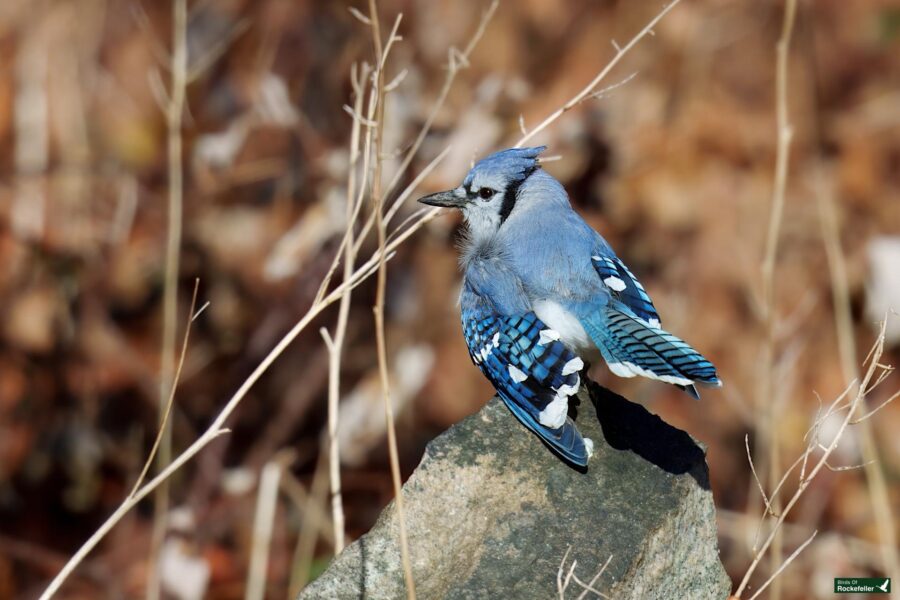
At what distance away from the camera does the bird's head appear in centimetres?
290

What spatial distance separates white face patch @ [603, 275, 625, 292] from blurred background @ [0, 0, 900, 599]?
1699 mm

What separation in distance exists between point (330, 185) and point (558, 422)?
7.83 ft

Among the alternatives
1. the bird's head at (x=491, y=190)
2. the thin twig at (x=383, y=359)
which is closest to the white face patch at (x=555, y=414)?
the thin twig at (x=383, y=359)

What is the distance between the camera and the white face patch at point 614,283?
2.63 m

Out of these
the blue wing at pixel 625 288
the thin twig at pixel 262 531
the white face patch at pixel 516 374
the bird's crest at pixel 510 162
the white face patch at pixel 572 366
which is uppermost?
the bird's crest at pixel 510 162

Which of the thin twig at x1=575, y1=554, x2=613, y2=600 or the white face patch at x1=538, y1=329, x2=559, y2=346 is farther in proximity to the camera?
the white face patch at x1=538, y1=329, x2=559, y2=346

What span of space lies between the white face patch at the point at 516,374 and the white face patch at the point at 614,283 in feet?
1.16

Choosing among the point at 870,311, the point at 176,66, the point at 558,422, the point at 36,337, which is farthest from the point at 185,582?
the point at 870,311

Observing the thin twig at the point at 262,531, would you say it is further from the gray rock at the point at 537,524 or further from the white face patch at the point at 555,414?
the white face patch at the point at 555,414

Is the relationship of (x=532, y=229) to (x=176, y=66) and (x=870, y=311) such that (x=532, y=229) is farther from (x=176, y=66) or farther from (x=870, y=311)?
(x=870, y=311)

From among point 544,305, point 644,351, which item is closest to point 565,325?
point 544,305

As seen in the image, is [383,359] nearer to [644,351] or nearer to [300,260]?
[644,351]

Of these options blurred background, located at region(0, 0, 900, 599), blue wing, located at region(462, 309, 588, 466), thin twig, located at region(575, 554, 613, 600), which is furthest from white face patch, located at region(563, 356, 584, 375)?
blurred background, located at region(0, 0, 900, 599)

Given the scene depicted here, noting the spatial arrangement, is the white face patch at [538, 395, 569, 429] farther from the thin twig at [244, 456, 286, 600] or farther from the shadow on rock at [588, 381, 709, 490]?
the thin twig at [244, 456, 286, 600]
